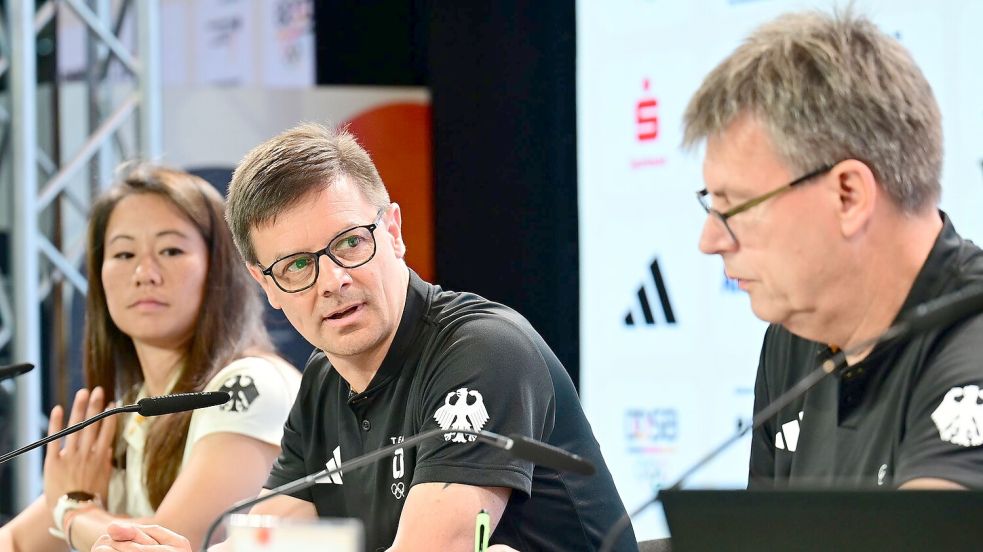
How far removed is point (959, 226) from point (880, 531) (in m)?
2.06

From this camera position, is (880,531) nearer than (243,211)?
Yes

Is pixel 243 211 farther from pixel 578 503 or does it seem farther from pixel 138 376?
pixel 138 376

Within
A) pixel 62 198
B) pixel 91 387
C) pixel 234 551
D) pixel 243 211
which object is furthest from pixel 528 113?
pixel 234 551

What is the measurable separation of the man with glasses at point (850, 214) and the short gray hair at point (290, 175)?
2.47 ft

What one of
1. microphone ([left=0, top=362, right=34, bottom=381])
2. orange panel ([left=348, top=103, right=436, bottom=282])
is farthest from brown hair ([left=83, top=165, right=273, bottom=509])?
orange panel ([left=348, top=103, right=436, bottom=282])

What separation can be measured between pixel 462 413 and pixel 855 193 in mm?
740

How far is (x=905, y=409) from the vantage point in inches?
62.2

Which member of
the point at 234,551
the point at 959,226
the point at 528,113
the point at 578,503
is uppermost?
the point at 528,113

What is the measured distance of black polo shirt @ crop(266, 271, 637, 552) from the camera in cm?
198

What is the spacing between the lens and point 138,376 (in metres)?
3.19

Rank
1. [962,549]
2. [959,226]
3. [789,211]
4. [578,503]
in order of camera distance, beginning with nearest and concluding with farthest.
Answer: [962,549]
[789,211]
[578,503]
[959,226]

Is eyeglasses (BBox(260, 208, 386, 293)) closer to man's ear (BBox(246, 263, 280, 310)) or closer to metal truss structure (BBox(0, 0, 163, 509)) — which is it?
man's ear (BBox(246, 263, 280, 310))

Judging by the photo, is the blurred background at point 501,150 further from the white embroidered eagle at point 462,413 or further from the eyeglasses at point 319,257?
the white embroidered eagle at point 462,413

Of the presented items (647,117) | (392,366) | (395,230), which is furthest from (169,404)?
(647,117)
